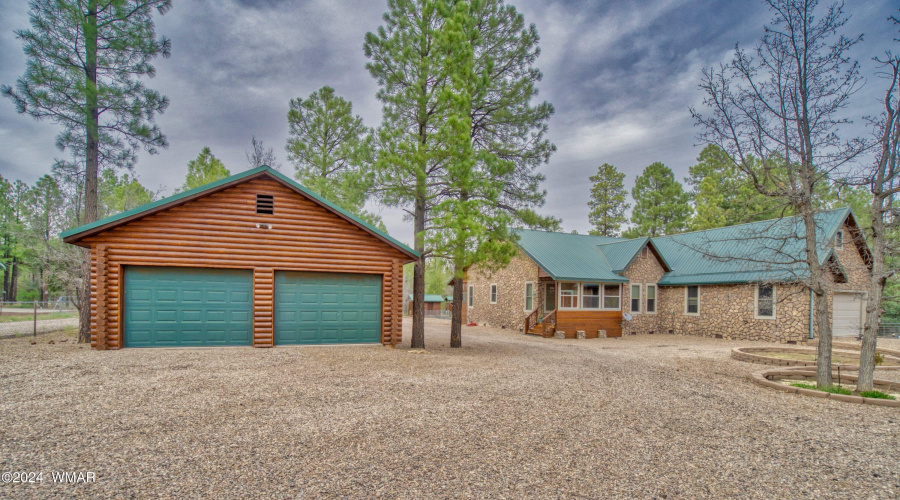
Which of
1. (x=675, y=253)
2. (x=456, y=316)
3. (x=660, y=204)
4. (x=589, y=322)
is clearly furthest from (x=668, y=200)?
(x=456, y=316)

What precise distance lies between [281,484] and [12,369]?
7.98 metres

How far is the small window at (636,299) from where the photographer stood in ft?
71.7

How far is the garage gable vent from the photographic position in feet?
38.0

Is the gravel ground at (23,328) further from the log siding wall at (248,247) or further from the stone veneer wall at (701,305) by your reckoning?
the stone veneer wall at (701,305)

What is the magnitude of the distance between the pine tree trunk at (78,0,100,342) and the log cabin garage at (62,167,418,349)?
10.1 feet

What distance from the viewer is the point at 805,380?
31.3ft

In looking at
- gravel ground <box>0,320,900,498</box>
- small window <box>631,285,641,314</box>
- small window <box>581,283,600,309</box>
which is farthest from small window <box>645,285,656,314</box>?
gravel ground <box>0,320,900,498</box>

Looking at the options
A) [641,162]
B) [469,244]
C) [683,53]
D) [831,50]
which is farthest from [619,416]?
[641,162]

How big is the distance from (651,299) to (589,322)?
454 cm

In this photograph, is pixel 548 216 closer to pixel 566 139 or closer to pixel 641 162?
pixel 566 139

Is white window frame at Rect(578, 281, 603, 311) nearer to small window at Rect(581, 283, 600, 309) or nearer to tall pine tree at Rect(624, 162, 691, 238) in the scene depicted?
small window at Rect(581, 283, 600, 309)

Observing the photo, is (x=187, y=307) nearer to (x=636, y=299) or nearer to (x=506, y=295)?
(x=506, y=295)

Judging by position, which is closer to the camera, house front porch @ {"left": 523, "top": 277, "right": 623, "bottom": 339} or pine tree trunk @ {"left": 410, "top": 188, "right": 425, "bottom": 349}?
pine tree trunk @ {"left": 410, "top": 188, "right": 425, "bottom": 349}

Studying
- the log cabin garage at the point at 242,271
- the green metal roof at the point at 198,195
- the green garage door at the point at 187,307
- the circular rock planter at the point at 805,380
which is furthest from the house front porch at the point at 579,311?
the green garage door at the point at 187,307
